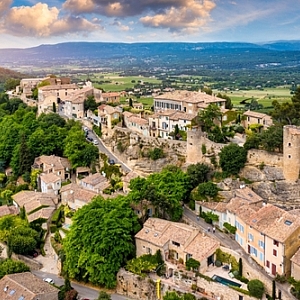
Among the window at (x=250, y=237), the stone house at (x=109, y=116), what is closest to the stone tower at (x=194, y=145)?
the window at (x=250, y=237)

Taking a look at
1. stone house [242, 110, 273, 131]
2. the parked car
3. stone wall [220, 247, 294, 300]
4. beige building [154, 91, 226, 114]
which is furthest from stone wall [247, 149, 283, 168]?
the parked car

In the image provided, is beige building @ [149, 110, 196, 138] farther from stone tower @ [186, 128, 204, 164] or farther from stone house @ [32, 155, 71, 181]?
stone house @ [32, 155, 71, 181]

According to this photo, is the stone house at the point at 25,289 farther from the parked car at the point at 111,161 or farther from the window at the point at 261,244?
the parked car at the point at 111,161

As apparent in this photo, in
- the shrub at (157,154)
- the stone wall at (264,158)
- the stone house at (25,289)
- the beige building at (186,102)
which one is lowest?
the stone house at (25,289)

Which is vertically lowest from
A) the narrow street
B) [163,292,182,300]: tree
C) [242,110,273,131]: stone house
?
[163,292,182,300]: tree

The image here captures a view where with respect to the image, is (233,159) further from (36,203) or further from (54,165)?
(54,165)

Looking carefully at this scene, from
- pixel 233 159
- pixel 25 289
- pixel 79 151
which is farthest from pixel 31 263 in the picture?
pixel 233 159

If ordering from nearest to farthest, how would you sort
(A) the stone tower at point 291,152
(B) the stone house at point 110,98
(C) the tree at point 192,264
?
1. (C) the tree at point 192,264
2. (A) the stone tower at point 291,152
3. (B) the stone house at point 110,98
